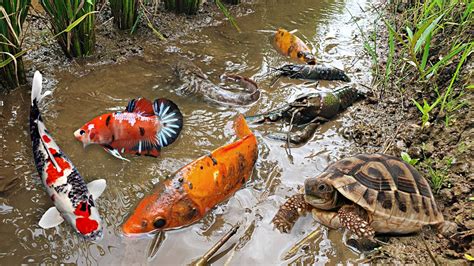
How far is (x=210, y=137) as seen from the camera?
3576 millimetres

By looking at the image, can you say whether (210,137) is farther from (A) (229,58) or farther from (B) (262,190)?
(A) (229,58)

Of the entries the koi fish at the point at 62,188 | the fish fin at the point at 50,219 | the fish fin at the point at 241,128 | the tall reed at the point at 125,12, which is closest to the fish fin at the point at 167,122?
the fish fin at the point at 241,128

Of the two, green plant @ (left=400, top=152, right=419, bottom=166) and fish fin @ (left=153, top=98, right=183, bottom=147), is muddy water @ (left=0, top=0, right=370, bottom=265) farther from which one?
green plant @ (left=400, top=152, right=419, bottom=166)

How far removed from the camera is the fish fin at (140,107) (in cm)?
332

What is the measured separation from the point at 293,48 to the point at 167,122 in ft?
7.36

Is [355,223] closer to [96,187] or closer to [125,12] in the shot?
[96,187]

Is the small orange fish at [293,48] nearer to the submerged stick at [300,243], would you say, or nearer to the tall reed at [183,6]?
the tall reed at [183,6]

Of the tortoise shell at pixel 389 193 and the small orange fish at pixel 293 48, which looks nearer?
the tortoise shell at pixel 389 193

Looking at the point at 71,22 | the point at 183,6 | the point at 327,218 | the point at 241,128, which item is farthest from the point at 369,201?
the point at 183,6

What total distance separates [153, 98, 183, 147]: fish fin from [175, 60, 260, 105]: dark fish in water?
27.2 inches

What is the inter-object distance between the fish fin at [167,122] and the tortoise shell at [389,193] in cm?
127

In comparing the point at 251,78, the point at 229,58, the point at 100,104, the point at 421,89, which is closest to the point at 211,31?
the point at 229,58

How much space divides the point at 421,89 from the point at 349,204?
5.93 feet

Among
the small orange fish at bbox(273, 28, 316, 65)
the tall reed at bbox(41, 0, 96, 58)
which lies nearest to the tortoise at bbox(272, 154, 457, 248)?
the small orange fish at bbox(273, 28, 316, 65)
